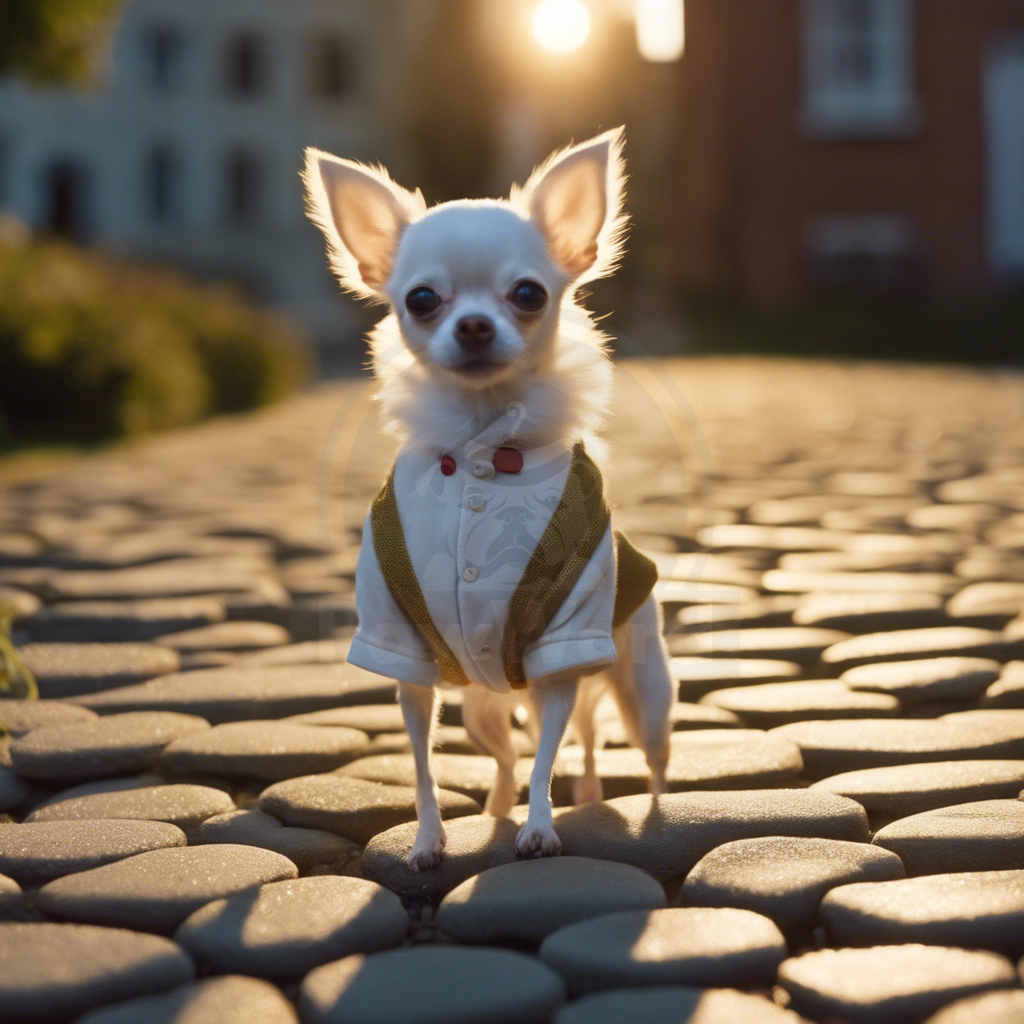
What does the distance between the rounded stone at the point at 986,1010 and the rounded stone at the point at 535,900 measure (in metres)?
0.56

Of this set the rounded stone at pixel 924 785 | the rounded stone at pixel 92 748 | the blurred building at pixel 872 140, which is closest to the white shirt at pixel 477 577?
the rounded stone at pixel 924 785

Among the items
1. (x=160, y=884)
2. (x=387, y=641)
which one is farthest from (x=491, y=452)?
(x=160, y=884)

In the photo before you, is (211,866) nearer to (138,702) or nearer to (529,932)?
(529,932)

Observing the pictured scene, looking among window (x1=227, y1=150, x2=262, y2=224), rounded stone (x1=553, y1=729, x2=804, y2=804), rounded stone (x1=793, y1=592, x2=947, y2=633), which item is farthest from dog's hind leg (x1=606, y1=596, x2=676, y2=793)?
window (x1=227, y1=150, x2=262, y2=224)

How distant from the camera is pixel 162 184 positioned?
38.3 m

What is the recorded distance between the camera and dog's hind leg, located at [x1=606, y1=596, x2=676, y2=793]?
116 inches

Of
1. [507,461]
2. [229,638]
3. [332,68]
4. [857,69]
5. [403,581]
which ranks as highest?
[332,68]

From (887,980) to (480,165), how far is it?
1241 inches

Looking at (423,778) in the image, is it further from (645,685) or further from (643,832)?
(645,685)

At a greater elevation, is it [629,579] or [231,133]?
[231,133]

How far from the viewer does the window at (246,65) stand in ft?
126

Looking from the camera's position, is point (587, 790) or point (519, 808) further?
point (587, 790)

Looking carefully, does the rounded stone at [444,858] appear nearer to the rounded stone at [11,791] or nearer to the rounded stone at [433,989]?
the rounded stone at [433,989]

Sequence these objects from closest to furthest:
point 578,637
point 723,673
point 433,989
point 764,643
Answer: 1. point 433,989
2. point 578,637
3. point 723,673
4. point 764,643
